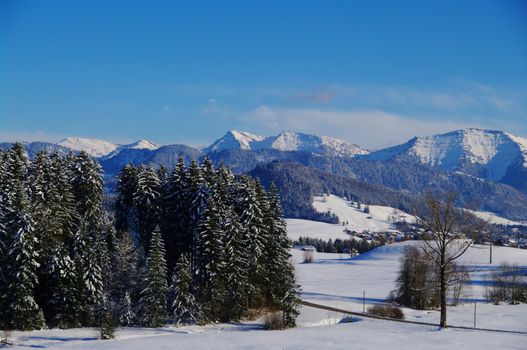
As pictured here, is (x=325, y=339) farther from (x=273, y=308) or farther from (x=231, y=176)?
(x=231, y=176)

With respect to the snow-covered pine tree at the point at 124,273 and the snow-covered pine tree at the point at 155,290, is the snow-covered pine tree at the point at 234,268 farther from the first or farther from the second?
the snow-covered pine tree at the point at 124,273

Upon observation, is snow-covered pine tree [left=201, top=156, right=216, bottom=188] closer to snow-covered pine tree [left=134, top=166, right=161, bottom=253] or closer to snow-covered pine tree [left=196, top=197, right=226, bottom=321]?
snow-covered pine tree [left=196, top=197, right=226, bottom=321]

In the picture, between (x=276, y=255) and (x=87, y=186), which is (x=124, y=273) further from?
(x=276, y=255)

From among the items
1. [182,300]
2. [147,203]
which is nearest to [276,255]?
[182,300]

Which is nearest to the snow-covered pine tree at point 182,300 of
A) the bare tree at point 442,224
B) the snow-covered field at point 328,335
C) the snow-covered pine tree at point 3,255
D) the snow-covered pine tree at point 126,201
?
the snow-covered field at point 328,335

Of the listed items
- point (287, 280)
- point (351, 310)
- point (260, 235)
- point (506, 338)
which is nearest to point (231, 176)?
point (260, 235)

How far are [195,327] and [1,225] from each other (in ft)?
68.7

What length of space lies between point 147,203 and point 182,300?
14387mm

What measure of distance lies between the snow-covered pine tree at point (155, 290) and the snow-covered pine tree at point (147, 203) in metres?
9.99

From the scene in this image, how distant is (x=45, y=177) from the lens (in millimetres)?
56188

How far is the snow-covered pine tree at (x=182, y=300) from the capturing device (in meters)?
51.9

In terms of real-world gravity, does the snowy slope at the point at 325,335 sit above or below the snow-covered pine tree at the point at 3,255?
below

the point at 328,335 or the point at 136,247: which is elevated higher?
the point at 136,247

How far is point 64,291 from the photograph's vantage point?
49219 mm
